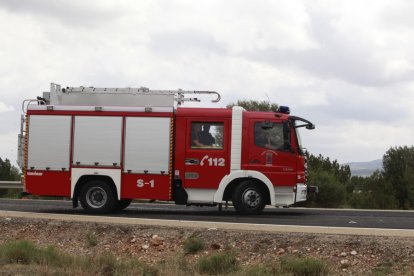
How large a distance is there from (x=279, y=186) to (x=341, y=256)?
170 inches

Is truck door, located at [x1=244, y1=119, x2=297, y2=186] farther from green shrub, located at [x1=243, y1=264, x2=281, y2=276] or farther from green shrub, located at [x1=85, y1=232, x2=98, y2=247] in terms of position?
green shrub, located at [x1=243, y1=264, x2=281, y2=276]

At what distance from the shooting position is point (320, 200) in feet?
90.0

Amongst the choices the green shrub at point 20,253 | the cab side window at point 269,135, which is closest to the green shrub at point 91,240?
the green shrub at point 20,253

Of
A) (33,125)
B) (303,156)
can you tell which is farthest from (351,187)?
(33,125)

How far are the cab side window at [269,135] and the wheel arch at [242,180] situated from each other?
75 cm

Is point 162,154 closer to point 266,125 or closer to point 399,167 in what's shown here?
point 266,125

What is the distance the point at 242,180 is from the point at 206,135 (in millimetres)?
1397

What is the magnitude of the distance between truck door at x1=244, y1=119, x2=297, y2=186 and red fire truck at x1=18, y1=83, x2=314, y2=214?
0.08 ft

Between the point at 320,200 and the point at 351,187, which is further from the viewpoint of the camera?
the point at 351,187

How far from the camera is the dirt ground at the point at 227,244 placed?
9.94m

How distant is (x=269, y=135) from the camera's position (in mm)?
14484

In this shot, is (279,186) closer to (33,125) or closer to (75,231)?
(75,231)

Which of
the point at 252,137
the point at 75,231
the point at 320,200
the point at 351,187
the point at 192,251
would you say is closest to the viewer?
the point at 192,251

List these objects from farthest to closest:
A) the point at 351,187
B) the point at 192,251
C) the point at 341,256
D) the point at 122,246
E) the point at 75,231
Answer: the point at 351,187 → the point at 75,231 → the point at 122,246 → the point at 192,251 → the point at 341,256
